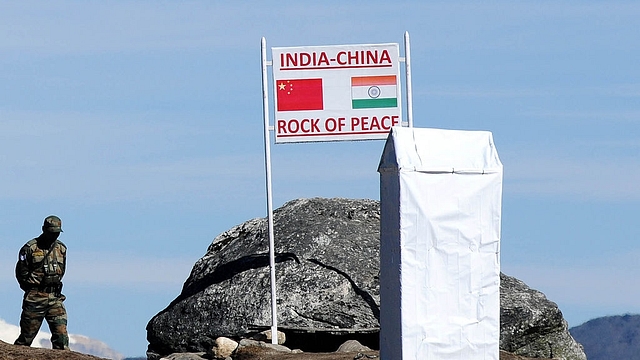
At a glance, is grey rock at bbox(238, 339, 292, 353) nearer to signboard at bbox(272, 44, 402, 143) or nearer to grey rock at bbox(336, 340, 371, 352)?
grey rock at bbox(336, 340, 371, 352)

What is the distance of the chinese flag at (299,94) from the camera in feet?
57.0

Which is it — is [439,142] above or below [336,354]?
above

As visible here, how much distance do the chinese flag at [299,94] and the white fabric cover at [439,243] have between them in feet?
20.9

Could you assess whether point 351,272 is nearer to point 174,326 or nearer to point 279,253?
point 279,253

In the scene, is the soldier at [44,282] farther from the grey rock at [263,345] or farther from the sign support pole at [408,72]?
the sign support pole at [408,72]

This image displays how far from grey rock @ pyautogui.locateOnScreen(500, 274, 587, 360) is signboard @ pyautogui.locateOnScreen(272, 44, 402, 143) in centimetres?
351

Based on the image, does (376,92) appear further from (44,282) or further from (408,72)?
(44,282)

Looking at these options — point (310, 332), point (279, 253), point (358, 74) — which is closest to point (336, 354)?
point (310, 332)

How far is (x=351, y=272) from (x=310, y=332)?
48.0 inches

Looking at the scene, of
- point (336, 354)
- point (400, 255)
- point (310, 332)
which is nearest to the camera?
point (400, 255)

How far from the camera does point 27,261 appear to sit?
17.7m

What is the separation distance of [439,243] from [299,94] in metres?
7.15

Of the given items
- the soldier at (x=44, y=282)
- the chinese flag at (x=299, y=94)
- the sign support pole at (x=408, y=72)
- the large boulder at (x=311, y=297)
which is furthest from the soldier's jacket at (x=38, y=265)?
the sign support pole at (x=408, y=72)

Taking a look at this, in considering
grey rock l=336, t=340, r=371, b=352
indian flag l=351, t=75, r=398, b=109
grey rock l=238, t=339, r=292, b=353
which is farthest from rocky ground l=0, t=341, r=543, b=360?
indian flag l=351, t=75, r=398, b=109
